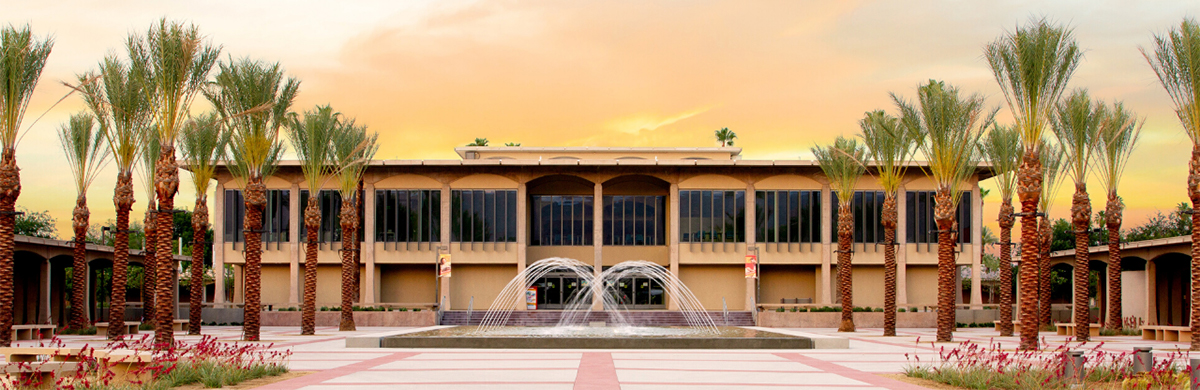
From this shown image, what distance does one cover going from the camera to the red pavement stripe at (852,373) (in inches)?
616

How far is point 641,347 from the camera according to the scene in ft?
80.0

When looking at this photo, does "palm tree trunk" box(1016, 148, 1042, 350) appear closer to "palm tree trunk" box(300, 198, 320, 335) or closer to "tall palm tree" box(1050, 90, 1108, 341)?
"tall palm tree" box(1050, 90, 1108, 341)

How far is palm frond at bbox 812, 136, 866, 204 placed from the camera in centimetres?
3766

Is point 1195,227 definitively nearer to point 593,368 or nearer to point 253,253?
point 593,368

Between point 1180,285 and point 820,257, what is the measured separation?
16.4 meters

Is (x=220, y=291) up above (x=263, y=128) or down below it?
below

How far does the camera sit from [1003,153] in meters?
35.4

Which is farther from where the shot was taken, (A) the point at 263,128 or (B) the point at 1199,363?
(A) the point at 263,128

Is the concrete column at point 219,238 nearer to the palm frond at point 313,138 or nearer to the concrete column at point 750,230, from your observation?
the palm frond at point 313,138

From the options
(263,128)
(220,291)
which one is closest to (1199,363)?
(263,128)

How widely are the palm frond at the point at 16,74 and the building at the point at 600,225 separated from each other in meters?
25.6

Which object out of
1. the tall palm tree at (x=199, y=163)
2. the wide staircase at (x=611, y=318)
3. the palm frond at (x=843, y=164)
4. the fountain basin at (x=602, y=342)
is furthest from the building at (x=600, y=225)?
the fountain basin at (x=602, y=342)

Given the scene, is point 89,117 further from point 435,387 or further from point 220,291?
point 435,387

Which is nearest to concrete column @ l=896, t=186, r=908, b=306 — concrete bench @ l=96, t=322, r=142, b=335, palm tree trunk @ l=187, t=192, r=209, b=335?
palm tree trunk @ l=187, t=192, r=209, b=335
